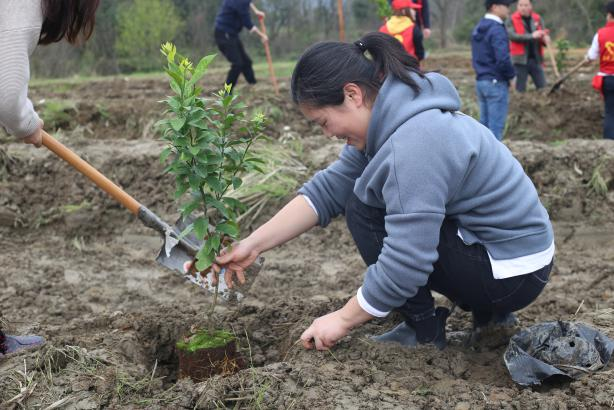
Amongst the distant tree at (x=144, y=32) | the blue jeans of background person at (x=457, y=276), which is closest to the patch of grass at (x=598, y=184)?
the blue jeans of background person at (x=457, y=276)

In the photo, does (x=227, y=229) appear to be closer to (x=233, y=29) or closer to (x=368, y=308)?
(x=368, y=308)

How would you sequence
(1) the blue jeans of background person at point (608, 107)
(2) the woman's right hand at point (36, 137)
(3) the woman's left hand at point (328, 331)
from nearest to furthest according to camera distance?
(3) the woman's left hand at point (328, 331)
(2) the woman's right hand at point (36, 137)
(1) the blue jeans of background person at point (608, 107)

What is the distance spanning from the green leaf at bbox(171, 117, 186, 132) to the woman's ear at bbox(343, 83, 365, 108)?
21.8 inches

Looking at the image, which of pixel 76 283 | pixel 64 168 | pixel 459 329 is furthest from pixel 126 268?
pixel 459 329

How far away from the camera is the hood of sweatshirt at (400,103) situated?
239cm

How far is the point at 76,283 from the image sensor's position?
14.4 ft

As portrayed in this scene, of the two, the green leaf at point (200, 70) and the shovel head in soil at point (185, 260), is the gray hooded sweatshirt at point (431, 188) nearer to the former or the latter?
the green leaf at point (200, 70)

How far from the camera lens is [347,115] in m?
2.46

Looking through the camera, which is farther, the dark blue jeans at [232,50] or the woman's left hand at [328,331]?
the dark blue jeans at [232,50]

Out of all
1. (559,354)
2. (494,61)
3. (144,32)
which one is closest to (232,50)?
(494,61)

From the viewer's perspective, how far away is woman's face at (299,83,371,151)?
2.42 meters

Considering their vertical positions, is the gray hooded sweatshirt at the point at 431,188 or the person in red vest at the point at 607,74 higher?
the gray hooded sweatshirt at the point at 431,188

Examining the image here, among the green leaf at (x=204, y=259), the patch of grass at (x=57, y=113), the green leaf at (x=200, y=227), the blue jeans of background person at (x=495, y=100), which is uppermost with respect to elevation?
the green leaf at (x=200, y=227)

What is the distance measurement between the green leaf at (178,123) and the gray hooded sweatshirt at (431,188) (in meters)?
0.64
